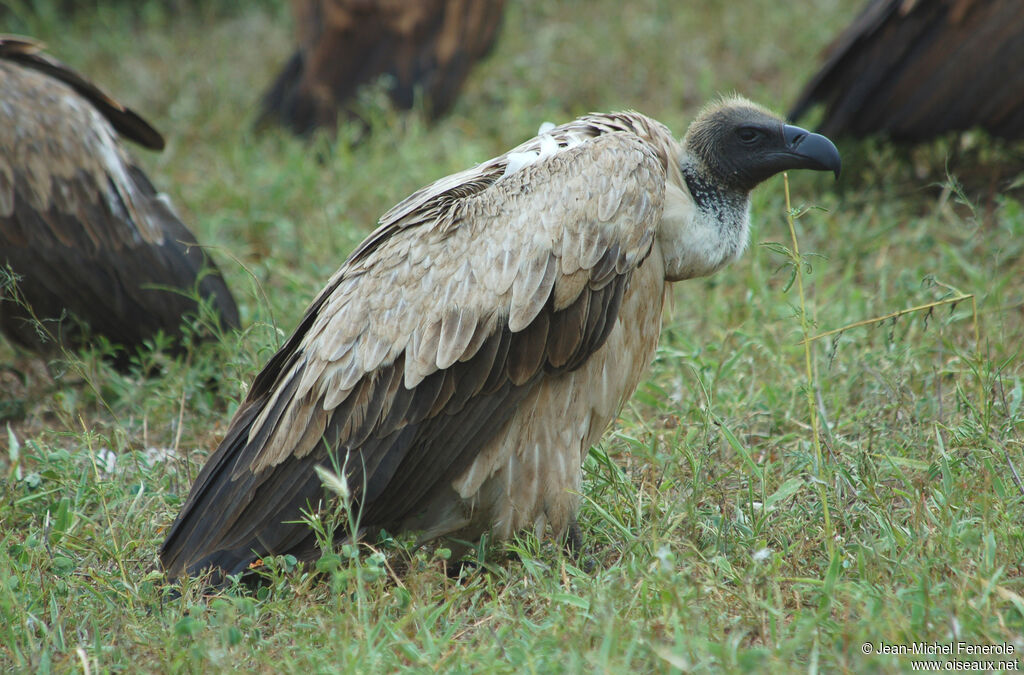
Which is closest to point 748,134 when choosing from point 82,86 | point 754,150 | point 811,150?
point 754,150

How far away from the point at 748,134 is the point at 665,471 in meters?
1.09

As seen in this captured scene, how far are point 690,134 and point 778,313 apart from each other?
128 cm

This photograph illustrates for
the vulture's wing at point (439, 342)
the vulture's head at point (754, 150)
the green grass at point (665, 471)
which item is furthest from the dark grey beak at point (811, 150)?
the vulture's wing at point (439, 342)

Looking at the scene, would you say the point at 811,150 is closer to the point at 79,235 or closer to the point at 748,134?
the point at 748,134

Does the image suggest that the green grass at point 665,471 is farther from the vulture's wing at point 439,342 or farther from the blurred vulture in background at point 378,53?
the blurred vulture in background at point 378,53

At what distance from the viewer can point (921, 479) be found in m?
3.32

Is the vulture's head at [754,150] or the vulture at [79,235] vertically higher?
the vulture's head at [754,150]

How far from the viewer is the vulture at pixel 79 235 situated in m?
4.45

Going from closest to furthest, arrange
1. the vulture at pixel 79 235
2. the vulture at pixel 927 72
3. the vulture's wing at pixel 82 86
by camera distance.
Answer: the vulture at pixel 79 235, the vulture's wing at pixel 82 86, the vulture at pixel 927 72

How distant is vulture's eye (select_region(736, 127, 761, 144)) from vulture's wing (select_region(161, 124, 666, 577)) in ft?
1.09

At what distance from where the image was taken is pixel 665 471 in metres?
3.41

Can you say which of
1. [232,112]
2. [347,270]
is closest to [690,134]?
[347,270]

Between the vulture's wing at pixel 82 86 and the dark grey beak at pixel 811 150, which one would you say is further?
the vulture's wing at pixel 82 86

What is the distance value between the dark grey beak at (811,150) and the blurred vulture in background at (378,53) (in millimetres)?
4198
